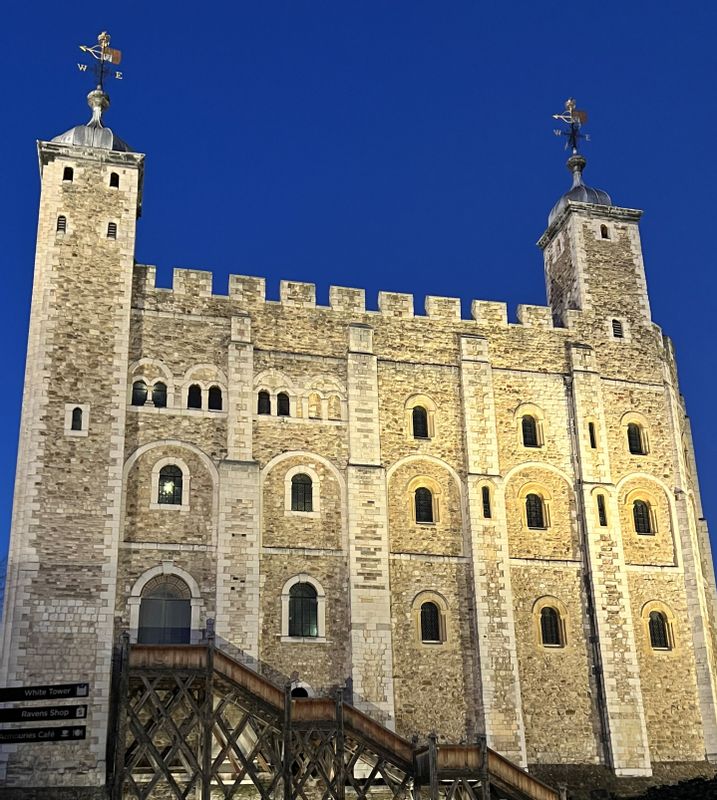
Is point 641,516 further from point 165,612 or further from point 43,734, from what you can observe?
point 43,734

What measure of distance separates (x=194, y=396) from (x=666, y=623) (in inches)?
616

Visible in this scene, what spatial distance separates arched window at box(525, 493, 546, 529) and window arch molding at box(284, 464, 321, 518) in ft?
21.3

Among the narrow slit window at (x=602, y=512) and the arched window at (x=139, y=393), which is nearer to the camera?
the arched window at (x=139, y=393)

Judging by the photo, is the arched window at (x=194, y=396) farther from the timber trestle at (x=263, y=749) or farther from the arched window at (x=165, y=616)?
the timber trestle at (x=263, y=749)

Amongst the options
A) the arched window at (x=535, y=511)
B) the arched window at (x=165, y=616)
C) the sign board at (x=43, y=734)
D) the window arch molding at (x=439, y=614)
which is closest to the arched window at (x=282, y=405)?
the arched window at (x=165, y=616)

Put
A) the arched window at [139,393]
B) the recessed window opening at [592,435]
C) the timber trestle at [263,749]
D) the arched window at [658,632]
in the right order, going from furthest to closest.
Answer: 1. the recessed window opening at [592,435]
2. the arched window at [658,632]
3. the arched window at [139,393]
4. the timber trestle at [263,749]

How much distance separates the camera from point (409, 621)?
30594 mm

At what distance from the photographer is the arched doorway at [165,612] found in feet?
93.5

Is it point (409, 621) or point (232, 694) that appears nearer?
point (232, 694)

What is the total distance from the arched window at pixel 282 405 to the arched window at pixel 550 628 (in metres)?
9.48

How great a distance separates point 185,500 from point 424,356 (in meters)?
8.84

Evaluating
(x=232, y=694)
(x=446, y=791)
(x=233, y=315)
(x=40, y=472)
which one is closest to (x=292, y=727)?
(x=232, y=694)

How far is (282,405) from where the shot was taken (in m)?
32.0

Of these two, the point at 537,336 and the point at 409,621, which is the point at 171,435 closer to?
the point at 409,621
